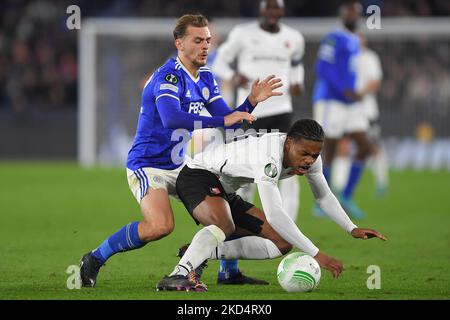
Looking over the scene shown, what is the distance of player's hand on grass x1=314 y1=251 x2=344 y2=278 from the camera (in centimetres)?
653

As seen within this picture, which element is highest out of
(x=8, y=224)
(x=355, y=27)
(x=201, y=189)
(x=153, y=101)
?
(x=355, y=27)

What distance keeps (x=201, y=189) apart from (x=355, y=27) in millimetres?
6808

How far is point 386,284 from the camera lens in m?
7.53

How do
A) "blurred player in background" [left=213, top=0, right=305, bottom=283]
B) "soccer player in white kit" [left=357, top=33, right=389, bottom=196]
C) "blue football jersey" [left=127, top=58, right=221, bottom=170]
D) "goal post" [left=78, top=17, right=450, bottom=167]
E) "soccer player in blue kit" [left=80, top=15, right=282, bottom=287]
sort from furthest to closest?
1. "goal post" [left=78, top=17, right=450, bottom=167]
2. "soccer player in white kit" [left=357, top=33, right=389, bottom=196]
3. "blurred player in background" [left=213, top=0, right=305, bottom=283]
4. "blue football jersey" [left=127, top=58, right=221, bottom=170]
5. "soccer player in blue kit" [left=80, top=15, right=282, bottom=287]

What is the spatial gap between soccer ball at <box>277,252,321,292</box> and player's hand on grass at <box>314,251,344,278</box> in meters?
0.35

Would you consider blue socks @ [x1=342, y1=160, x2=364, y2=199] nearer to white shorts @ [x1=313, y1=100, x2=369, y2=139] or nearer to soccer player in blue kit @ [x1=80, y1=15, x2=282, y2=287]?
white shorts @ [x1=313, y1=100, x2=369, y2=139]

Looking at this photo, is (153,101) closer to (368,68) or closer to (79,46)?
(368,68)

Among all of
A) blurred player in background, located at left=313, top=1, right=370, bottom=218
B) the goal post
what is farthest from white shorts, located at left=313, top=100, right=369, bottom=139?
the goal post

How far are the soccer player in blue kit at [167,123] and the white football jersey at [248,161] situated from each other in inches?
7.7

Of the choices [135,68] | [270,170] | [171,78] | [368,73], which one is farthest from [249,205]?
[135,68]

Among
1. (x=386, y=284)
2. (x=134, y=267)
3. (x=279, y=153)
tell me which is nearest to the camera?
(x=279, y=153)

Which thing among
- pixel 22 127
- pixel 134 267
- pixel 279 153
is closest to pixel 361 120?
pixel 134 267

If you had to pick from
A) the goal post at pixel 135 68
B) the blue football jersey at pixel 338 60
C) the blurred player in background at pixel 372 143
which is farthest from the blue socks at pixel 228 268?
the goal post at pixel 135 68
